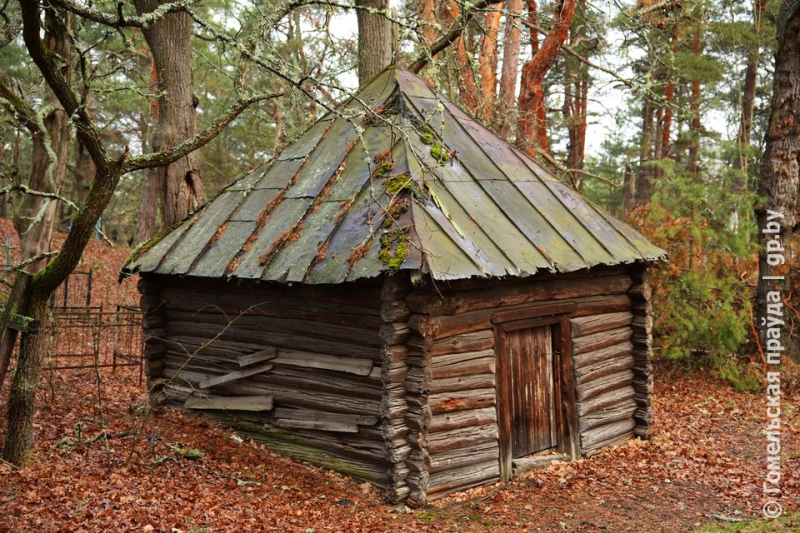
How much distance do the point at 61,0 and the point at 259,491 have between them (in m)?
5.01

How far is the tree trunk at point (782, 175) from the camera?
40.9 feet

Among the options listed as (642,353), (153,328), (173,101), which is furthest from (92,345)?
(642,353)

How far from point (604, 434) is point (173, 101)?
8.32 meters

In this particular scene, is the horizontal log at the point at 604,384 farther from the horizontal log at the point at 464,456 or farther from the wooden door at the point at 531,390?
the horizontal log at the point at 464,456

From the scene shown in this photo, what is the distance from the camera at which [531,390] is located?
849 cm

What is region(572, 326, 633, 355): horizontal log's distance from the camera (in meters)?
8.94

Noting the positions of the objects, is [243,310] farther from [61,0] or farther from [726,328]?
[726,328]

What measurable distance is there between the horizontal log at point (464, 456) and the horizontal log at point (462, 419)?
26 centimetres

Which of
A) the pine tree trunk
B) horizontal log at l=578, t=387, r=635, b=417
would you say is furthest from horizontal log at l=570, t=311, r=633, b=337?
the pine tree trunk

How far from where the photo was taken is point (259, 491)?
23.1 ft

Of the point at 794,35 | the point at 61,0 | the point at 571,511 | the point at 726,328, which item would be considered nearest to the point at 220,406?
the point at 571,511

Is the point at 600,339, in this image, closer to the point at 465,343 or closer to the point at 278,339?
the point at 465,343

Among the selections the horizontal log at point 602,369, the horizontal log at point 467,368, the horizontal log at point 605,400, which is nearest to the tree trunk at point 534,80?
the horizontal log at point 602,369

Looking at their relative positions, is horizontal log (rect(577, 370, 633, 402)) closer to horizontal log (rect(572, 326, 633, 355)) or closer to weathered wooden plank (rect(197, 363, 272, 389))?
horizontal log (rect(572, 326, 633, 355))
